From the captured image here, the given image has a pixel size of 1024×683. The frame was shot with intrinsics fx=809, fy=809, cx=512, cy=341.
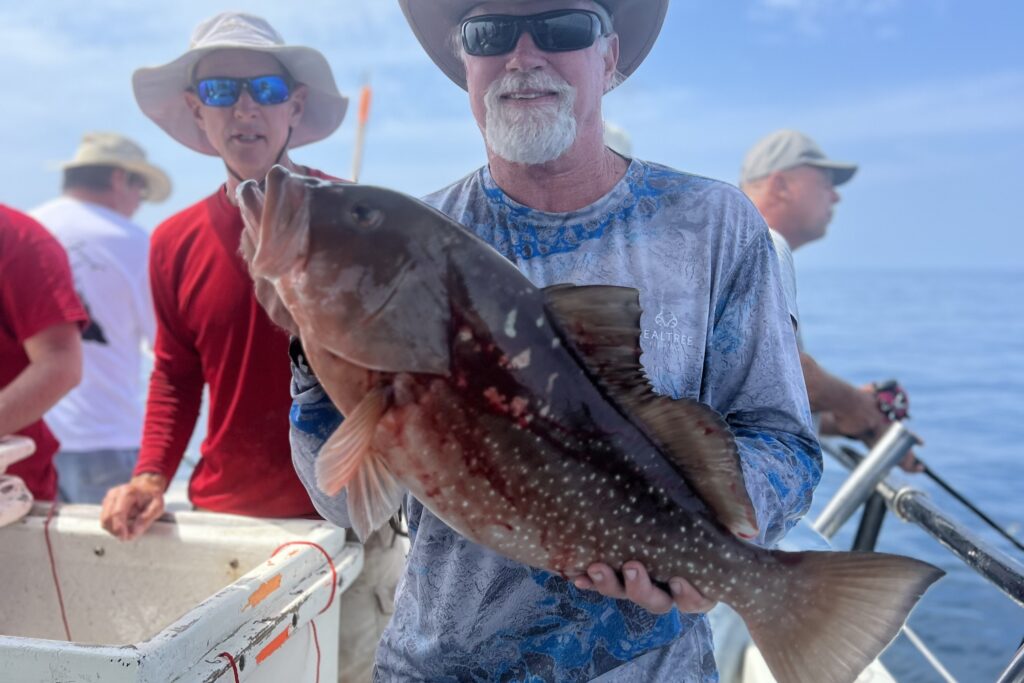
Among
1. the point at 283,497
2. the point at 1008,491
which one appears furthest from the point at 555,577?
the point at 1008,491

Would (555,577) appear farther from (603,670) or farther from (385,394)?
(385,394)

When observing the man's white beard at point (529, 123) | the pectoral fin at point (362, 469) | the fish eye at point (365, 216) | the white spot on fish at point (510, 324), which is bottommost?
the pectoral fin at point (362, 469)

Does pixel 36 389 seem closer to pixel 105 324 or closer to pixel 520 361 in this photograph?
pixel 105 324

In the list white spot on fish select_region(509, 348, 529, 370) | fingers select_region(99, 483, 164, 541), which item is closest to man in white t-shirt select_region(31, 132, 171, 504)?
fingers select_region(99, 483, 164, 541)

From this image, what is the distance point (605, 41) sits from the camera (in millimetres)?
2141

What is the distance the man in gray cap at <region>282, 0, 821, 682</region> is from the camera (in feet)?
6.06

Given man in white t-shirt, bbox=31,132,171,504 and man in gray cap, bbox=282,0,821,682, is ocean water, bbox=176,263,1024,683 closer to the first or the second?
man in white t-shirt, bbox=31,132,171,504

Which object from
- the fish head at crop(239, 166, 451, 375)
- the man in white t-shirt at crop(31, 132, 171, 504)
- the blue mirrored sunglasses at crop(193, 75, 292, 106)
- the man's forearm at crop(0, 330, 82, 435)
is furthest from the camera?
the man in white t-shirt at crop(31, 132, 171, 504)

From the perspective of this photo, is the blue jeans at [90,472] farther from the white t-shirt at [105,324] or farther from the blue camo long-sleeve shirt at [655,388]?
the blue camo long-sleeve shirt at [655,388]

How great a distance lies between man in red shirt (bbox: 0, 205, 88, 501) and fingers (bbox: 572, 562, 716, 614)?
2724 mm

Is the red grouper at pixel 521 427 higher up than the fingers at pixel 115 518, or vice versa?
the red grouper at pixel 521 427

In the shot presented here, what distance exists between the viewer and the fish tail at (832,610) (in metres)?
1.49

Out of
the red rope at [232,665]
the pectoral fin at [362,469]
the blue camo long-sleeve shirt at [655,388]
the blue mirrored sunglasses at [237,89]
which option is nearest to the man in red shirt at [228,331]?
the blue mirrored sunglasses at [237,89]

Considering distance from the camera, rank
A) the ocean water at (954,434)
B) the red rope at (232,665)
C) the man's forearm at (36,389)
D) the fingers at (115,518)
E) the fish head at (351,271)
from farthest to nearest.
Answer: the ocean water at (954,434), the man's forearm at (36,389), the fingers at (115,518), the red rope at (232,665), the fish head at (351,271)
